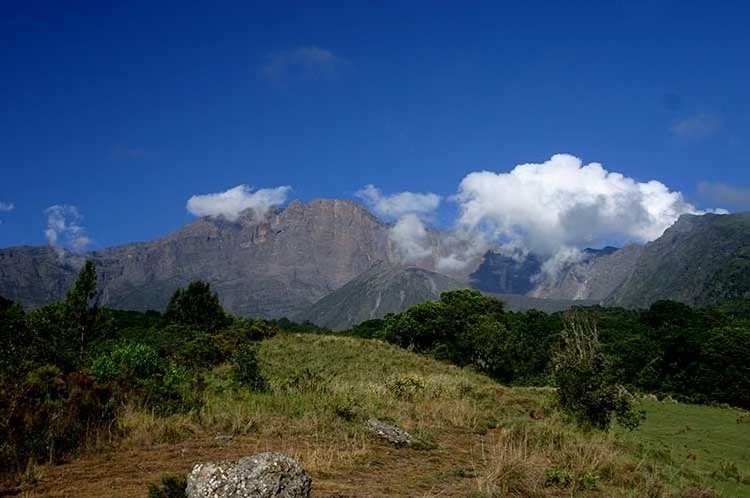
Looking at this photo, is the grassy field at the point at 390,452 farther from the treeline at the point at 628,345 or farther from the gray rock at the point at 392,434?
the treeline at the point at 628,345

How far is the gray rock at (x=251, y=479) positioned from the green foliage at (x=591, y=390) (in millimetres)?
15113

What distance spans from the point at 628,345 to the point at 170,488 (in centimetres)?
6971

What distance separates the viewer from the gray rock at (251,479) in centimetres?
799

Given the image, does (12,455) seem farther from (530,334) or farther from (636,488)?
(530,334)

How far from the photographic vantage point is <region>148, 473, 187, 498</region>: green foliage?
8.09 m

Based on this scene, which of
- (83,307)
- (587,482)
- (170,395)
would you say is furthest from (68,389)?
(83,307)

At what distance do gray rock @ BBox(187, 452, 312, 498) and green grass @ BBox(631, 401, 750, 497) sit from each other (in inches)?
425

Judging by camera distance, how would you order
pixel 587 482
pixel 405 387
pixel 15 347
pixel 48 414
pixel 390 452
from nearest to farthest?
1. pixel 587 482
2. pixel 48 414
3. pixel 390 452
4. pixel 15 347
5. pixel 405 387

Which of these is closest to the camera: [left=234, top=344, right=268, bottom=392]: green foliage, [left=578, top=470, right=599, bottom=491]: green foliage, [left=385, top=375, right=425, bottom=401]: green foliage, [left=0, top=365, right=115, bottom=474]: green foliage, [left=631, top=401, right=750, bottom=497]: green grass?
[left=0, top=365, right=115, bottom=474]: green foliage

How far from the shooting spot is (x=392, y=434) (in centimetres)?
1453

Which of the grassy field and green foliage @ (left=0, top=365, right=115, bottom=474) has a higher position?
green foliage @ (left=0, top=365, right=115, bottom=474)

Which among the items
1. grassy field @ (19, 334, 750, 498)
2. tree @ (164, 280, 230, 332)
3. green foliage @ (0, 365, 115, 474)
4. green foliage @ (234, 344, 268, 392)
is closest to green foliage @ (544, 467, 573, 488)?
grassy field @ (19, 334, 750, 498)

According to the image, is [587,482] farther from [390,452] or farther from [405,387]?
[405,387]

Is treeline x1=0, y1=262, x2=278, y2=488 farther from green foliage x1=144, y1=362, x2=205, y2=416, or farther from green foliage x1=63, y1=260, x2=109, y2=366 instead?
green foliage x1=63, y1=260, x2=109, y2=366
